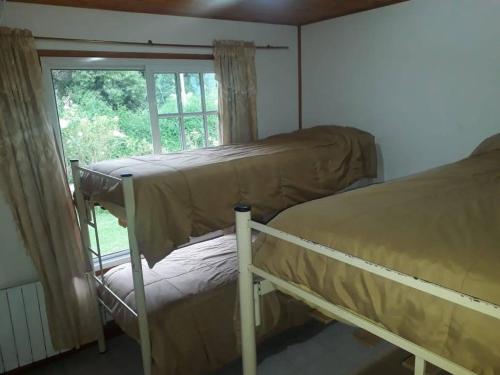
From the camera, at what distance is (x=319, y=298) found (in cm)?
123

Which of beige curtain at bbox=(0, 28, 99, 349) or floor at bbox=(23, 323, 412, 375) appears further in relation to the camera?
floor at bbox=(23, 323, 412, 375)

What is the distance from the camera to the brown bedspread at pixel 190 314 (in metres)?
2.09

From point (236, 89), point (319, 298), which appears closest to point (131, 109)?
point (236, 89)

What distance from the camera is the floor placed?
7.57ft

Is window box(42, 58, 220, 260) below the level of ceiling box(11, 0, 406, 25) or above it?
below

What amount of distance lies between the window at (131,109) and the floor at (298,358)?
2.41 feet

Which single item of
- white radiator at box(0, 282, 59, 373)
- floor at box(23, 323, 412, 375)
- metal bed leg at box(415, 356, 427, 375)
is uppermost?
metal bed leg at box(415, 356, 427, 375)

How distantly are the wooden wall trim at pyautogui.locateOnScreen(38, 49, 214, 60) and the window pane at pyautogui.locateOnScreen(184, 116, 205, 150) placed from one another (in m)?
0.46

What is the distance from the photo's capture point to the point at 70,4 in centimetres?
233

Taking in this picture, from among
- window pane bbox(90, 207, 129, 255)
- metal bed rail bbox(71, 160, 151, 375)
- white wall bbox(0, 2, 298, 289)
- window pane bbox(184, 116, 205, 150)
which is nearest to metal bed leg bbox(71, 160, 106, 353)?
metal bed rail bbox(71, 160, 151, 375)

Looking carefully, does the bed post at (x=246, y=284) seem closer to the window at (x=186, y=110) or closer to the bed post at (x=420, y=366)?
the bed post at (x=420, y=366)

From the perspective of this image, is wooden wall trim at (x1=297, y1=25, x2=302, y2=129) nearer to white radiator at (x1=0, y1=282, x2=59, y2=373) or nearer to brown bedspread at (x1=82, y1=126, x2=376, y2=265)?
brown bedspread at (x1=82, y1=126, x2=376, y2=265)

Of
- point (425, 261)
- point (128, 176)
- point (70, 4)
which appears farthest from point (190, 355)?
point (70, 4)

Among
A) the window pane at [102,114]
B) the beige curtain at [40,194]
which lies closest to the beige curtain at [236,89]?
the window pane at [102,114]
